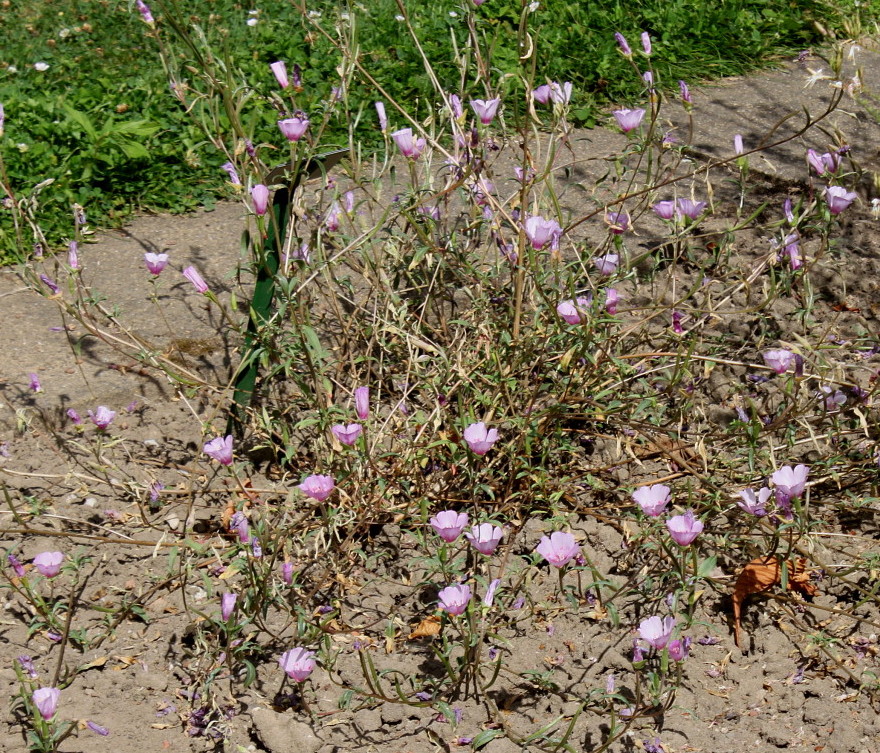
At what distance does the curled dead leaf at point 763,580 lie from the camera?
232cm

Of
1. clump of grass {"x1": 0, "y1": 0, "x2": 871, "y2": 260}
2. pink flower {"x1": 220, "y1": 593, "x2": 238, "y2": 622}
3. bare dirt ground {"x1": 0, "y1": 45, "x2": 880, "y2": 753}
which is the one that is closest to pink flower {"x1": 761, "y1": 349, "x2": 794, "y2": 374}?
bare dirt ground {"x1": 0, "y1": 45, "x2": 880, "y2": 753}

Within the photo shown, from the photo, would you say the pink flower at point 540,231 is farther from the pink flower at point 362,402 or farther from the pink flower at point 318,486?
the pink flower at point 318,486

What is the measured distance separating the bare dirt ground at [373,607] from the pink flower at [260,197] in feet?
1.60

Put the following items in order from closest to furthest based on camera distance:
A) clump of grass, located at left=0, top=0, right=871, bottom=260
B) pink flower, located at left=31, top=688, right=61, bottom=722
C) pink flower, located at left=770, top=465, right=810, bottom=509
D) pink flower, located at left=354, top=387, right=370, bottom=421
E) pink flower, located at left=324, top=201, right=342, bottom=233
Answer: pink flower, located at left=31, top=688, right=61, bottom=722 → pink flower, located at left=770, top=465, right=810, bottom=509 → pink flower, located at left=354, top=387, right=370, bottom=421 → pink flower, located at left=324, top=201, right=342, bottom=233 → clump of grass, located at left=0, top=0, right=871, bottom=260

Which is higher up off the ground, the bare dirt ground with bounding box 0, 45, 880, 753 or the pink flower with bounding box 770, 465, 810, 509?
the pink flower with bounding box 770, 465, 810, 509

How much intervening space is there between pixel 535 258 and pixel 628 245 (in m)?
0.92

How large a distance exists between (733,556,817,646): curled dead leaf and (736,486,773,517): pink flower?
0.47ft

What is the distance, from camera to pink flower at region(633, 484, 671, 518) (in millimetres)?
2096

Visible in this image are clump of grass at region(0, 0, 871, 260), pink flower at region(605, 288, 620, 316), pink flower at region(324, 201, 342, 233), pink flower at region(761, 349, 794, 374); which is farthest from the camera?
clump of grass at region(0, 0, 871, 260)

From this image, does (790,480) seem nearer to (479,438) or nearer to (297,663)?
(479,438)

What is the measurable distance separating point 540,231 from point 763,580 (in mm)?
929

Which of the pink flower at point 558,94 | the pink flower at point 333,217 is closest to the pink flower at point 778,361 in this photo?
the pink flower at point 558,94

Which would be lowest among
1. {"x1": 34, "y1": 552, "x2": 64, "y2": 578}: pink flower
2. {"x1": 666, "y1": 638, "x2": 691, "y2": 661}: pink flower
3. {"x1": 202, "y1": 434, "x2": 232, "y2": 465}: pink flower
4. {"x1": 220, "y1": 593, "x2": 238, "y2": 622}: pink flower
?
{"x1": 666, "y1": 638, "x2": 691, "y2": 661}: pink flower

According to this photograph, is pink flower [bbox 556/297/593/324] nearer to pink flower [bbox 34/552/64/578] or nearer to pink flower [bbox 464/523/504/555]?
pink flower [bbox 464/523/504/555]
